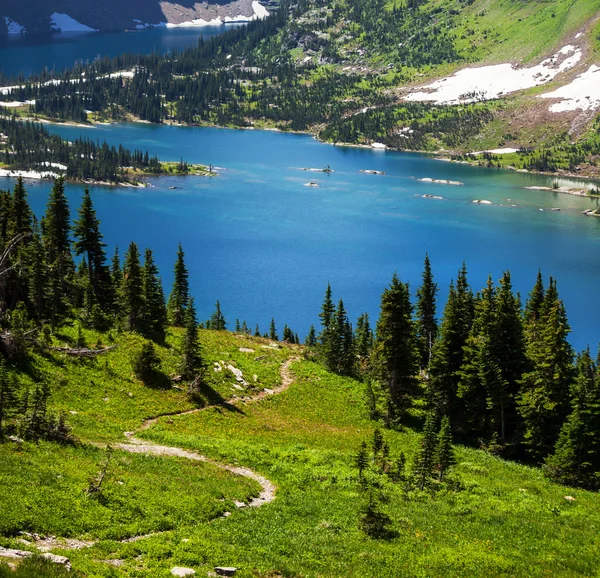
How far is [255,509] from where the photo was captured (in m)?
29.0

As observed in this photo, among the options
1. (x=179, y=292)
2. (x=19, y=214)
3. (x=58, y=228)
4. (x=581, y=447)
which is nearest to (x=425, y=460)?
(x=581, y=447)

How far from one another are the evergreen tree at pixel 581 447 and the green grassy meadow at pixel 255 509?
7.26 ft

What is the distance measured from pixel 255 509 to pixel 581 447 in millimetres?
25640

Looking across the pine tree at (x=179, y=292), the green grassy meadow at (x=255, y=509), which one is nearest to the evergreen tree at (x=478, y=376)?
the green grassy meadow at (x=255, y=509)

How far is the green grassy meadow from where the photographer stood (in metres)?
22.7

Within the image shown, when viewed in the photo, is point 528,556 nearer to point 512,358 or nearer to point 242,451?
point 242,451

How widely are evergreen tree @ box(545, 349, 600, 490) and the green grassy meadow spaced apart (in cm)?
221

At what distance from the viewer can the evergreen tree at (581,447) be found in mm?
44406

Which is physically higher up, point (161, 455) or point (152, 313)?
point (152, 313)

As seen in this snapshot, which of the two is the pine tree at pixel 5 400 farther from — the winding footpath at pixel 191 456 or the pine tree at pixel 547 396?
the pine tree at pixel 547 396

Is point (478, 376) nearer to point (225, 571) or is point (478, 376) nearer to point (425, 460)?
point (425, 460)

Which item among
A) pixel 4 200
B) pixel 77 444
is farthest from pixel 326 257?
pixel 77 444

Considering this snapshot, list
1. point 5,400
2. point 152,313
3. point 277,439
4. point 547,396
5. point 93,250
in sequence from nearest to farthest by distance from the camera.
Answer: point 5,400 → point 277,439 → point 547,396 → point 152,313 → point 93,250

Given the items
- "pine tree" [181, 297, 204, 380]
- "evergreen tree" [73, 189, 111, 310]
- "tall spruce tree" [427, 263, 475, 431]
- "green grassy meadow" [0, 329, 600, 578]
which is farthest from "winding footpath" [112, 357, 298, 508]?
"evergreen tree" [73, 189, 111, 310]
